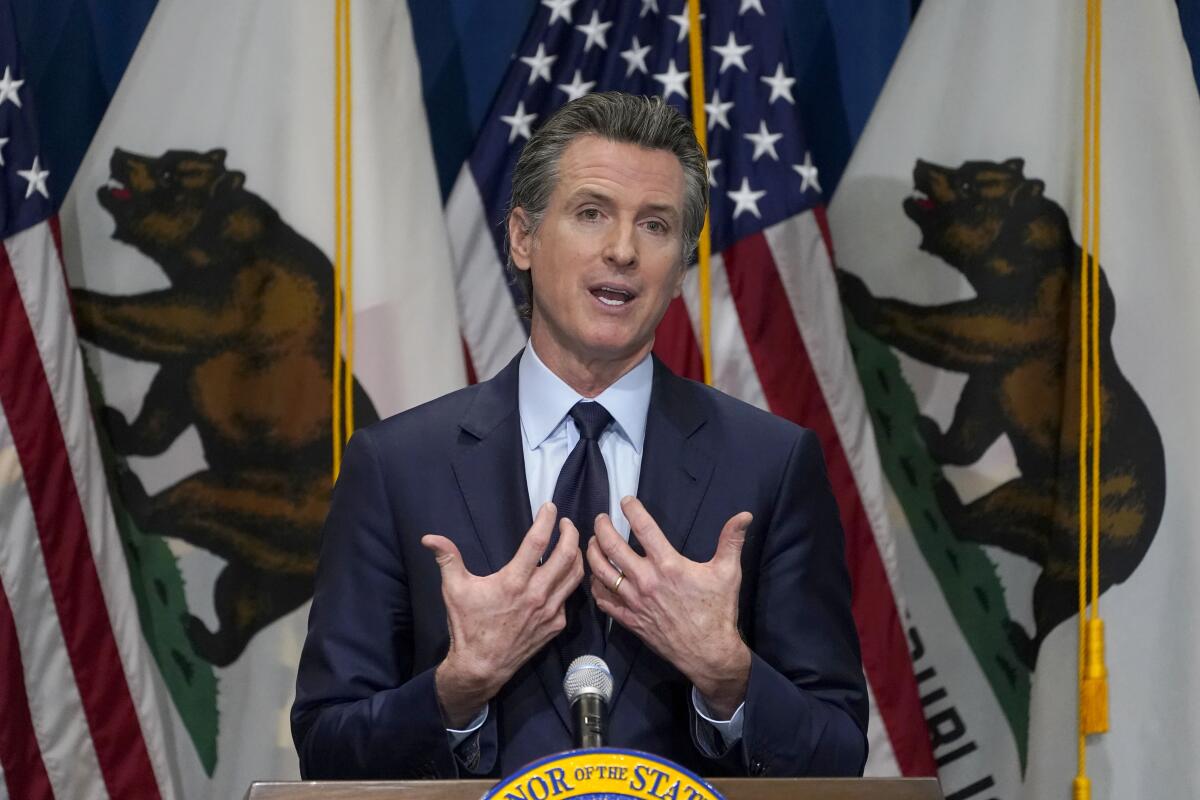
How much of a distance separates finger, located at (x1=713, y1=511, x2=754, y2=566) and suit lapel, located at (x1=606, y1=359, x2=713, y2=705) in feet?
0.48

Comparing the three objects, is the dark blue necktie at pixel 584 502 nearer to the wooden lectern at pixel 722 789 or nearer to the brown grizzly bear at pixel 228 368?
the wooden lectern at pixel 722 789

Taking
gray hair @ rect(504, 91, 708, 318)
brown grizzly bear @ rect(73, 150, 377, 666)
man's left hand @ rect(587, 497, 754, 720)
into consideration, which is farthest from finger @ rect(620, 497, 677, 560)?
brown grizzly bear @ rect(73, 150, 377, 666)

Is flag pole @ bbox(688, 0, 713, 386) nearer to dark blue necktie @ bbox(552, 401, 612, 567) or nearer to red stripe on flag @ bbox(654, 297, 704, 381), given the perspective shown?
red stripe on flag @ bbox(654, 297, 704, 381)

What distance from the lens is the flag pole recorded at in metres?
2.73

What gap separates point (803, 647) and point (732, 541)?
0.67 feet

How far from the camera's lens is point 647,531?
1463mm

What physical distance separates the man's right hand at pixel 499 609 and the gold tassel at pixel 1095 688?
4.64ft

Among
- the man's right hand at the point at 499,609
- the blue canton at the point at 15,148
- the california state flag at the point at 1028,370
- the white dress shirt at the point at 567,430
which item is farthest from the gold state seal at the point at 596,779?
the blue canton at the point at 15,148

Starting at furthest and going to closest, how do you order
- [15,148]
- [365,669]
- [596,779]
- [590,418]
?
[15,148] < [590,418] < [365,669] < [596,779]

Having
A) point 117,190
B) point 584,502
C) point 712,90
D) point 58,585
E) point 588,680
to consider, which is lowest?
point 58,585

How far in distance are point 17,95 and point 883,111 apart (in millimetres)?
1619

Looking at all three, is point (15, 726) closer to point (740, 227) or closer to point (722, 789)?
point (740, 227)

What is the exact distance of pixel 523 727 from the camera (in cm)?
155

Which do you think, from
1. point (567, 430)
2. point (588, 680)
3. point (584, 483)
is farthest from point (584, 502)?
point (588, 680)
